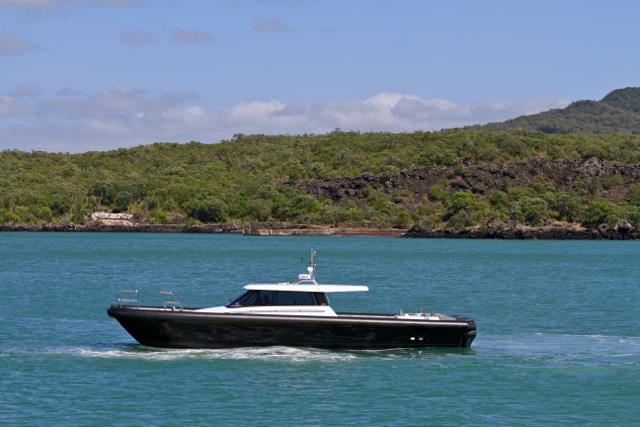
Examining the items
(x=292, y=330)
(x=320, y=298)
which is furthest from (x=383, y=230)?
(x=292, y=330)

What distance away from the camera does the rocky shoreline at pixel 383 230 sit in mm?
156125

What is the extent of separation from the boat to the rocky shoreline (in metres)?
125

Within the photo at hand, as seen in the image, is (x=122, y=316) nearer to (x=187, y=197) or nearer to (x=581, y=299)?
(x=581, y=299)

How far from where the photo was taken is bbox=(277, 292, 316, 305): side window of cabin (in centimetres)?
3312

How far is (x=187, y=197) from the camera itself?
7008 inches

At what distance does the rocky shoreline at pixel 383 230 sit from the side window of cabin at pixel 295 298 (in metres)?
126

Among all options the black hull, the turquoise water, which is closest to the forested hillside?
the turquoise water

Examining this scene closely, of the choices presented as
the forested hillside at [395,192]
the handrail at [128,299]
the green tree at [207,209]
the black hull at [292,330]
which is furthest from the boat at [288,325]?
the green tree at [207,209]

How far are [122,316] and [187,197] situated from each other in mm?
145414

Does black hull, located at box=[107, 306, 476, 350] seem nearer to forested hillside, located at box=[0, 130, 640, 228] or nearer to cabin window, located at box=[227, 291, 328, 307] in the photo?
cabin window, located at box=[227, 291, 328, 307]

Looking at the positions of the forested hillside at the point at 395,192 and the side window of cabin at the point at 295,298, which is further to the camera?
the forested hillside at the point at 395,192

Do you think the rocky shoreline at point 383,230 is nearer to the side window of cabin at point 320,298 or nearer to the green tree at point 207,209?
the green tree at point 207,209

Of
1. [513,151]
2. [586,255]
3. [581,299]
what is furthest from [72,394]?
[513,151]

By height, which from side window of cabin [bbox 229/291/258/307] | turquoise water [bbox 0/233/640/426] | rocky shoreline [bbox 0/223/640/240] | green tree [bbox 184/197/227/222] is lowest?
turquoise water [bbox 0/233/640/426]
